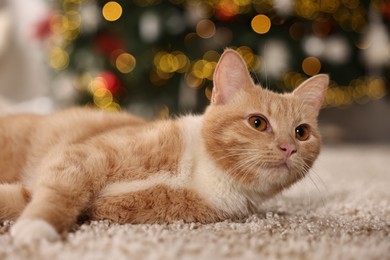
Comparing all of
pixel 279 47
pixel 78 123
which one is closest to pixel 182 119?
pixel 78 123

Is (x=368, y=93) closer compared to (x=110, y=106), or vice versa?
(x=110, y=106)

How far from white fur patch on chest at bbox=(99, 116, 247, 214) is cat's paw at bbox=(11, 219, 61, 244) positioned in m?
0.24

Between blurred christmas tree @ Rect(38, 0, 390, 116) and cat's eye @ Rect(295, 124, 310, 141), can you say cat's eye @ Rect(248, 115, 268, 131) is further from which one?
blurred christmas tree @ Rect(38, 0, 390, 116)

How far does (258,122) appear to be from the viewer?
1.21 m

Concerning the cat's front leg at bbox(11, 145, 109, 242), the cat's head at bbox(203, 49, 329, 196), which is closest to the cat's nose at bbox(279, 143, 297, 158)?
the cat's head at bbox(203, 49, 329, 196)

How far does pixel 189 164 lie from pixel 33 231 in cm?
46

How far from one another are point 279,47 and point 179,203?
2304mm

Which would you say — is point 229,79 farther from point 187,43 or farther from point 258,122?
point 187,43

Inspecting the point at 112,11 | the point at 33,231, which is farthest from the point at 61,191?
the point at 112,11

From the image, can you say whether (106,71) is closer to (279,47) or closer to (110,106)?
(110,106)

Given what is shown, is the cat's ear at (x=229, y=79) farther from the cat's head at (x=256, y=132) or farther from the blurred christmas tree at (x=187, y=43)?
the blurred christmas tree at (x=187, y=43)

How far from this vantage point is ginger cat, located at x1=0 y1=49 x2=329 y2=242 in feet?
3.67

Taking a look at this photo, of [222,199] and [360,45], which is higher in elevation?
[360,45]

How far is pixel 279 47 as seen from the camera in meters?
3.22
